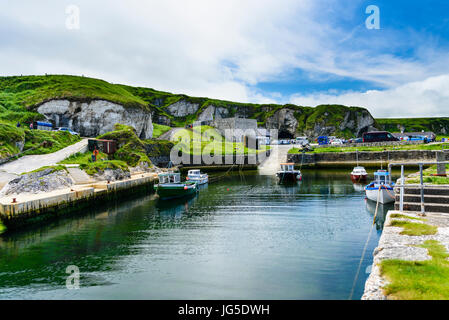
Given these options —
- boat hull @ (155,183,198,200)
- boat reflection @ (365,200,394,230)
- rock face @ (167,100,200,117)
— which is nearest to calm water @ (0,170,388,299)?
boat reflection @ (365,200,394,230)

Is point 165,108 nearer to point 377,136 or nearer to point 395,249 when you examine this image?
point 377,136

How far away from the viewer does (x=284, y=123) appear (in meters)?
128

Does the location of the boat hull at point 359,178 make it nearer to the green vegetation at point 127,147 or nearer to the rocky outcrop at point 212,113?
the green vegetation at point 127,147

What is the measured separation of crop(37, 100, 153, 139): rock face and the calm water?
4848 cm

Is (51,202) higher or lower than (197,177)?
lower

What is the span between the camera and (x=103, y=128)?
7038 centimetres

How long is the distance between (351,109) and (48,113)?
111245mm

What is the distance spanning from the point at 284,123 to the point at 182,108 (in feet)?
174

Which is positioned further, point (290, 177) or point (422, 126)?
point (422, 126)


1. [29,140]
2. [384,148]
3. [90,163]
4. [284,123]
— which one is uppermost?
[284,123]

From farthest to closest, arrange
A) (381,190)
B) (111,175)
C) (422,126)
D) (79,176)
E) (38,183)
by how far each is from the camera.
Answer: (422,126) < (111,175) < (79,176) < (38,183) < (381,190)

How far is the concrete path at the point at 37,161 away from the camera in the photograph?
3158 cm

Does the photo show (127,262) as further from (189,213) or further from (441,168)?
(441,168)

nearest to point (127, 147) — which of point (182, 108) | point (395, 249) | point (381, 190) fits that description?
point (381, 190)
